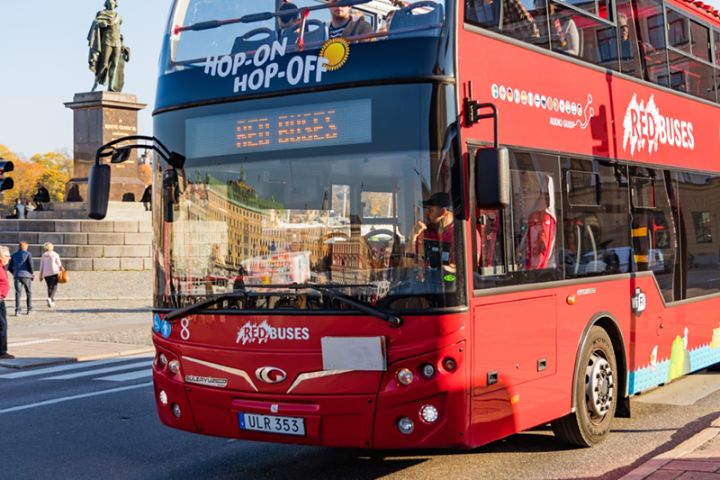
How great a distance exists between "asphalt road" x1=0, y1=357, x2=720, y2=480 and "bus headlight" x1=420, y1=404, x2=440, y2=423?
3.60ft

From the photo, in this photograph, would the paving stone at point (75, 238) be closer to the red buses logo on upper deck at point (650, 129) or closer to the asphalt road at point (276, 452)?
the asphalt road at point (276, 452)

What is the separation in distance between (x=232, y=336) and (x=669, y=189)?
5050mm

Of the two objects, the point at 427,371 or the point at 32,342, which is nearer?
the point at 427,371

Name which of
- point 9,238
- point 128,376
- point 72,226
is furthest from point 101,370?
point 9,238

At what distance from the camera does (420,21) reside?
6707 mm

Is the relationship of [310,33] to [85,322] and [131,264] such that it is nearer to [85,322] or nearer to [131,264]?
[85,322]

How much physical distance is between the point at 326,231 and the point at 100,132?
112 feet

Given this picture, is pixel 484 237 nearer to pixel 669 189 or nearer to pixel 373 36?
pixel 373 36

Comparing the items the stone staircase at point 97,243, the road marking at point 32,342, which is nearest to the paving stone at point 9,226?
the stone staircase at point 97,243

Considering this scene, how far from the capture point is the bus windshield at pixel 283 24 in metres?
6.72

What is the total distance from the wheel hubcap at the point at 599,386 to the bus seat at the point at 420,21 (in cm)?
303

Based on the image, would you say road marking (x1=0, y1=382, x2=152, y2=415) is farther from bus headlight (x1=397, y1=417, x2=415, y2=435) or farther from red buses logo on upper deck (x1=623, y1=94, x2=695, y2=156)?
red buses logo on upper deck (x1=623, y1=94, x2=695, y2=156)

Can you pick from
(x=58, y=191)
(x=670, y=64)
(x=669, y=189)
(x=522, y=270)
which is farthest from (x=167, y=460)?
(x=58, y=191)

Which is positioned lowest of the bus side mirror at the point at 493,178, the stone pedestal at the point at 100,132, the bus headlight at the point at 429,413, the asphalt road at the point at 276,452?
the asphalt road at the point at 276,452
